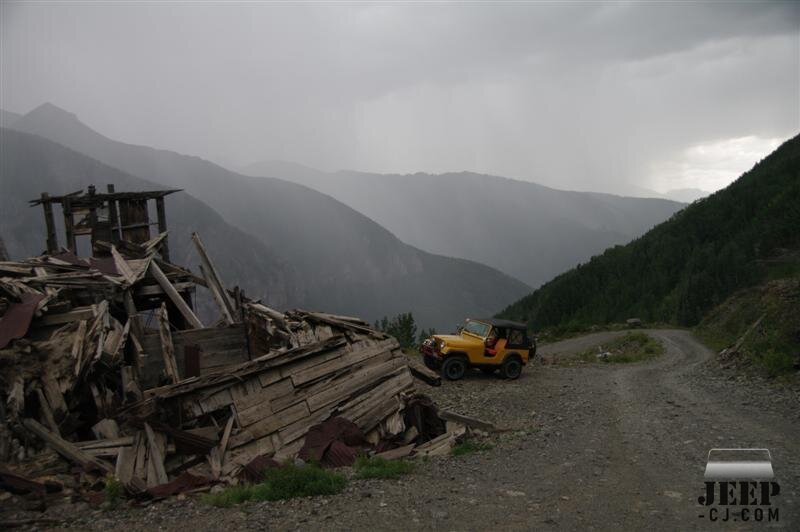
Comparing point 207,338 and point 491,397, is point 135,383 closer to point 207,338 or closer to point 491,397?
point 207,338

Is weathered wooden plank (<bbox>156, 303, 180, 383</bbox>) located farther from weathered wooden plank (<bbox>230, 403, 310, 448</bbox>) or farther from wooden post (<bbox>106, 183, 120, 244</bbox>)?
wooden post (<bbox>106, 183, 120, 244</bbox>)

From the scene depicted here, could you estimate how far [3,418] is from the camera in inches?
360

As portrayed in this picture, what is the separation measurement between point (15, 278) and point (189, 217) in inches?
4207

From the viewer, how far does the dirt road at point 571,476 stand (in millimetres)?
7035

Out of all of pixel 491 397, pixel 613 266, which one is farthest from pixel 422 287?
pixel 491 397

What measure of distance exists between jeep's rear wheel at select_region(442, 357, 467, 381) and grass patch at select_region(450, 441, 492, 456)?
7118 mm

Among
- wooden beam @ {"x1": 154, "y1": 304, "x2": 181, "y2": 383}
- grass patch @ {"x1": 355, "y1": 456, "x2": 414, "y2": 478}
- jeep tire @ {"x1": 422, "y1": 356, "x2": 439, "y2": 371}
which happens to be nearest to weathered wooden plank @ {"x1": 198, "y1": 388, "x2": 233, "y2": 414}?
wooden beam @ {"x1": 154, "y1": 304, "x2": 181, "y2": 383}

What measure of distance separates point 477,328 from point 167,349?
10.9 m

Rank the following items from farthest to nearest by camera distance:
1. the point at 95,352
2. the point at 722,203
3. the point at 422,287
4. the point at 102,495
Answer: the point at 422,287, the point at 722,203, the point at 95,352, the point at 102,495

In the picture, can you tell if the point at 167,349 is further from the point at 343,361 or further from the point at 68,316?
the point at 343,361

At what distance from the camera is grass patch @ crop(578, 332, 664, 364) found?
2531cm

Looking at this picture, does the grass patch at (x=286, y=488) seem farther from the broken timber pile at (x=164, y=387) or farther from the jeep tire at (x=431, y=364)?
the jeep tire at (x=431, y=364)

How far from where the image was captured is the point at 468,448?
1045cm

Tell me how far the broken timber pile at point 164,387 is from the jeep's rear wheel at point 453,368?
16.6 feet
